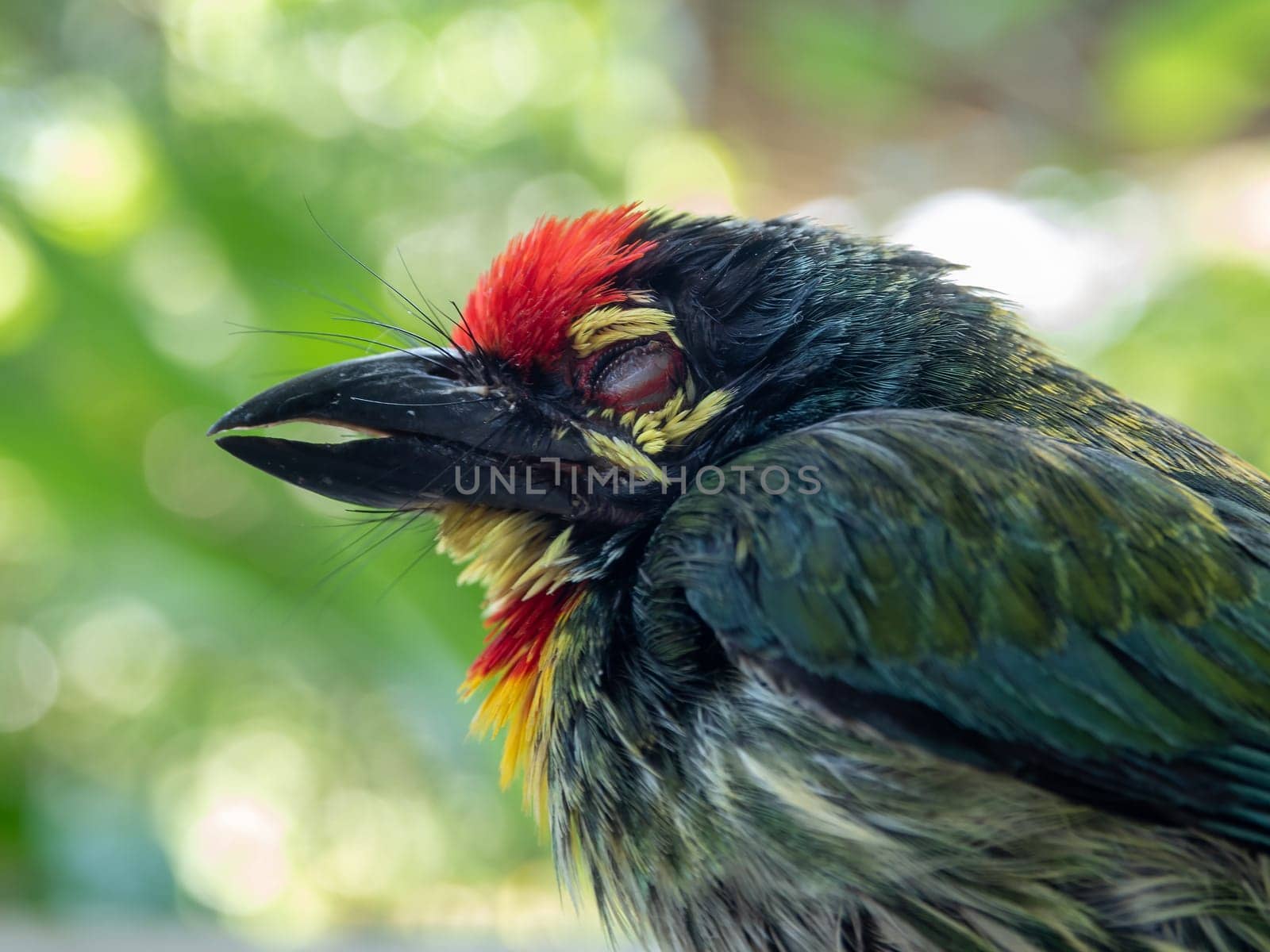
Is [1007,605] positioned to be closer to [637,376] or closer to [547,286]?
[637,376]

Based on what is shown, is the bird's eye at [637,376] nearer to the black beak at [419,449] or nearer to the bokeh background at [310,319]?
the black beak at [419,449]

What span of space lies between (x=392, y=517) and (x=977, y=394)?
86cm

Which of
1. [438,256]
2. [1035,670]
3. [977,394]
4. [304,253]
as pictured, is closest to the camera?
[1035,670]

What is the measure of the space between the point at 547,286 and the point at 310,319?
106 inches

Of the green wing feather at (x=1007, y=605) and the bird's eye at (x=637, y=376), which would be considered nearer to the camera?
the green wing feather at (x=1007, y=605)

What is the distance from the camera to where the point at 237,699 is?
4898mm

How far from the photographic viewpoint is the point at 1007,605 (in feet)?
4.17

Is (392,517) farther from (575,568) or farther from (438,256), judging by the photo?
(438,256)

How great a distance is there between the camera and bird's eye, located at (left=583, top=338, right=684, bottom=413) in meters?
1.52

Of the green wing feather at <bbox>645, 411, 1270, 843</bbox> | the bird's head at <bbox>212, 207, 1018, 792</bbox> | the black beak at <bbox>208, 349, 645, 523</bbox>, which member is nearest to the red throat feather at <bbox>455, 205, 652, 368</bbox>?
the bird's head at <bbox>212, 207, 1018, 792</bbox>

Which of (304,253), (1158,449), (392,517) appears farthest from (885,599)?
(304,253)

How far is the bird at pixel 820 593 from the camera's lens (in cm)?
122

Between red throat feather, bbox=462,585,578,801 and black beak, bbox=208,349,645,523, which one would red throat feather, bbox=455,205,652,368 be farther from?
red throat feather, bbox=462,585,578,801

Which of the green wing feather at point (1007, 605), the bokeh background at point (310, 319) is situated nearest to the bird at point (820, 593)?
the green wing feather at point (1007, 605)
